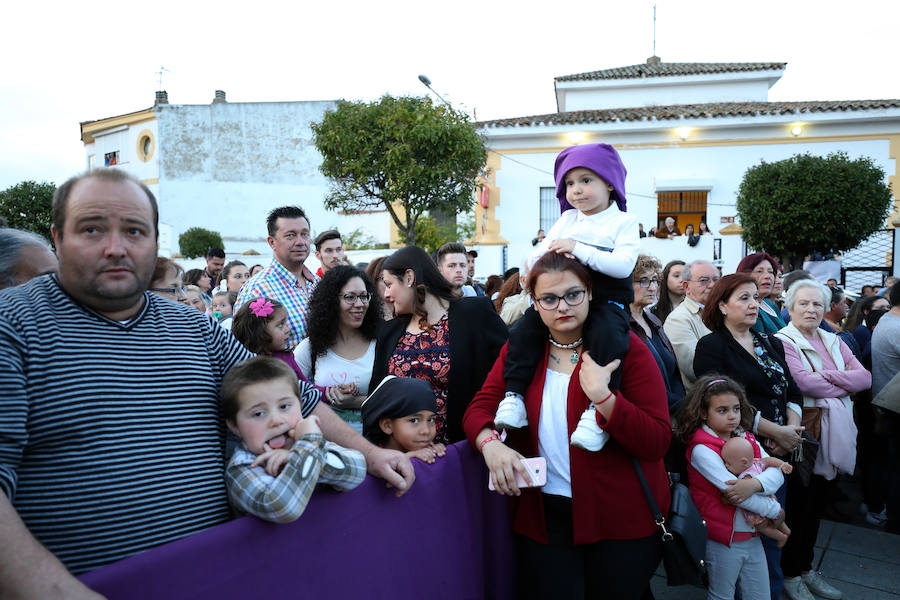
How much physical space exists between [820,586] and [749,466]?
1.39 metres

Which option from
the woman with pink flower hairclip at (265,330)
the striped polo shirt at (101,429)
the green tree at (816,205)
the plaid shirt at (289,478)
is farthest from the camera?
the green tree at (816,205)

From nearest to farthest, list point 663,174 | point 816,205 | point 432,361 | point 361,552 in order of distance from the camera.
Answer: point 361,552 → point 432,361 → point 816,205 → point 663,174

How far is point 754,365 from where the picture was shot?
12.0 feet

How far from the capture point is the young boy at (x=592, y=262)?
7.71 feet

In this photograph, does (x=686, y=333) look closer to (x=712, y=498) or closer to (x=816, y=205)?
(x=712, y=498)

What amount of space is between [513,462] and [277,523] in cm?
92

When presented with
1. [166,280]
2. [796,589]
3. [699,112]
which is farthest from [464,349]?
[699,112]

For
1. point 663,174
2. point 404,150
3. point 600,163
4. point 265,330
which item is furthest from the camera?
point 663,174

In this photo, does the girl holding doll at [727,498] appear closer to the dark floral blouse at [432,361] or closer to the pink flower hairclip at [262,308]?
the dark floral blouse at [432,361]

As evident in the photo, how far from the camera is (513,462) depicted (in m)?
2.29

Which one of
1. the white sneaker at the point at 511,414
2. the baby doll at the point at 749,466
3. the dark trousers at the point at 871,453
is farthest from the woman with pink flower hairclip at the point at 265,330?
the dark trousers at the point at 871,453

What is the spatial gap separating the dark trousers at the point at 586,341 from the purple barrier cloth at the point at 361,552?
0.51m

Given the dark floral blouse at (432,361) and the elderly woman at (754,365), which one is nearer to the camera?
the dark floral blouse at (432,361)

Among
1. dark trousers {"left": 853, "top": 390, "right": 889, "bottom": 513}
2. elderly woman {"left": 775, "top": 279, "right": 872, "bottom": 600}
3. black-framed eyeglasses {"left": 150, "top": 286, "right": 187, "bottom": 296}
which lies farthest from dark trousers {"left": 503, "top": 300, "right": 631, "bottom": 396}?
dark trousers {"left": 853, "top": 390, "right": 889, "bottom": 513}
